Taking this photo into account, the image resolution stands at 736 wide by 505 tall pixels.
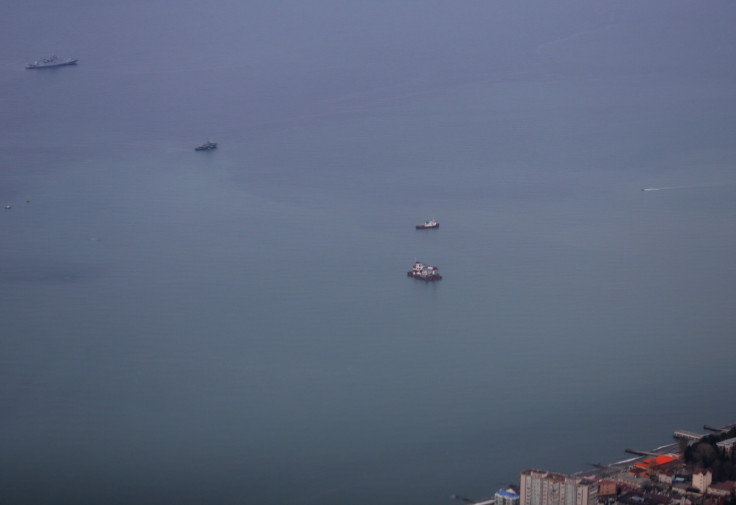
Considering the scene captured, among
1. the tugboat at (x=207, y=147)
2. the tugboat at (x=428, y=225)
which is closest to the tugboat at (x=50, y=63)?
the tugboat at (x=207, y=147)

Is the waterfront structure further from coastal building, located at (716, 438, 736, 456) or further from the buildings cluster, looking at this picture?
coastal building, located at (716, 438, 736, 456)

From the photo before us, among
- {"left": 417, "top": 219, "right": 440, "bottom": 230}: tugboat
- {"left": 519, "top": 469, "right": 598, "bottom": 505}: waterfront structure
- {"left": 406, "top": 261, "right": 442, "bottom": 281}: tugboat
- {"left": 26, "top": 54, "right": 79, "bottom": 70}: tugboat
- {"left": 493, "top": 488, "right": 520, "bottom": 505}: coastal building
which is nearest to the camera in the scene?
{"left": 519, "top": 469, "right": 598, "bottom": 505}: waterfront structure

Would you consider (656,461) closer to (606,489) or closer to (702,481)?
(702,481)

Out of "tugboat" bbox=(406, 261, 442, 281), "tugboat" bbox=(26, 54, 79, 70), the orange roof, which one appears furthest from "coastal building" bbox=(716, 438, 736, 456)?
"tugboat" bbox=(26, 54, 79, 70)

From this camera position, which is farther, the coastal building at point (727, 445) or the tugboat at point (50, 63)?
the tugboat at point (50, 63)

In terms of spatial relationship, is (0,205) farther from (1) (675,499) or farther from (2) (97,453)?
(1) (675,499)

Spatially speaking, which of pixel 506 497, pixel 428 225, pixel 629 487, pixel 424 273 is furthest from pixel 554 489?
pixel 428 225

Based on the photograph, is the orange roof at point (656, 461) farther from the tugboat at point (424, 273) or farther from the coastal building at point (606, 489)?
the tugboat at point (424, 273)

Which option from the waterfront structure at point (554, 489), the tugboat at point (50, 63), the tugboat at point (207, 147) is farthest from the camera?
the tugboat at point (50, 63)
